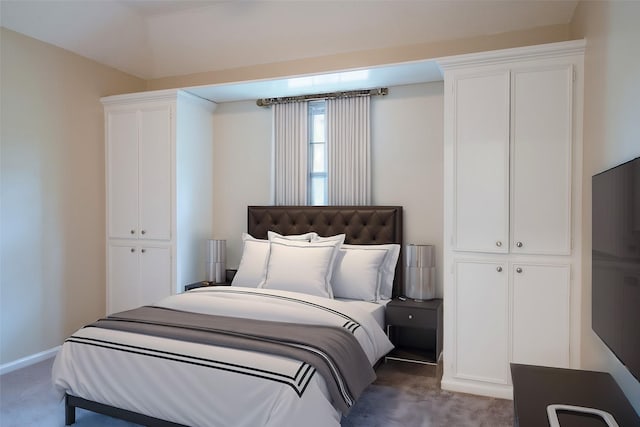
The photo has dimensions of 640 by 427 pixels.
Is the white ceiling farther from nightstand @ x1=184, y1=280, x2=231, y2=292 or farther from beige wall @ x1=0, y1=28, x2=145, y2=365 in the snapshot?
nightstand @ x1=184, y1=280, x2=231, y2=292

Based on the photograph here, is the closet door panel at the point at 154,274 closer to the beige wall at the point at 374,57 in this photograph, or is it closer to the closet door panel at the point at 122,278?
the closet door panel at the point at 122,278

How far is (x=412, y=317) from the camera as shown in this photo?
10.6ft

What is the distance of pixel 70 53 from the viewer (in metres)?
3.86

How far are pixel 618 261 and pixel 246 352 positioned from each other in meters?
1.67

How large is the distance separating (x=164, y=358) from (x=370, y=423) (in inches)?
49.6

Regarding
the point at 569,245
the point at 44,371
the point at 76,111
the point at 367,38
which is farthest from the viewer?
the point at 76,111

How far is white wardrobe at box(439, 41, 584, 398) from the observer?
108 inches

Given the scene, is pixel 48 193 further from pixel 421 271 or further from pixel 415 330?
pixel 415 330

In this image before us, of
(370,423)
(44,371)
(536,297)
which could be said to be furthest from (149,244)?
(536,297)

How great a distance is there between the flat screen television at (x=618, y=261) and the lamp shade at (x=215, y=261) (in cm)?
309

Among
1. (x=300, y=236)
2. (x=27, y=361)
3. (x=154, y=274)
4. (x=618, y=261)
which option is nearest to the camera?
(x=618, y=261)

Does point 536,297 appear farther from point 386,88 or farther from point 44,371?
point 44,371

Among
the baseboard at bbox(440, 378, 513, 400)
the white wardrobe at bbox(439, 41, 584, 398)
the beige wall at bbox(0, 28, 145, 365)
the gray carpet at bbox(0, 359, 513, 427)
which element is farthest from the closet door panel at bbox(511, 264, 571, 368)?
the beige wall at bbox(0, 28, 145, 365)

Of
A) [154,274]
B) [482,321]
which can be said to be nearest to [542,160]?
[482,321]
